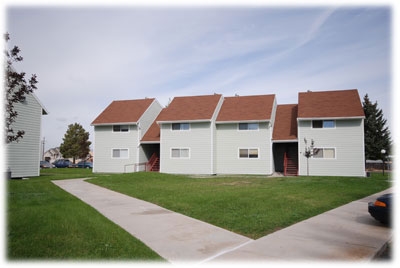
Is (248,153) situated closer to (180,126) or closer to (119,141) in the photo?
(180,126)

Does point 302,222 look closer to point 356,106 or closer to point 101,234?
point 101,234

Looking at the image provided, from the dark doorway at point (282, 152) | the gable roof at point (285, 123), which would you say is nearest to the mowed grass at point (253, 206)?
the gable roof at point (285, 123)

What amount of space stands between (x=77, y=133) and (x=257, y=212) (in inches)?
2261

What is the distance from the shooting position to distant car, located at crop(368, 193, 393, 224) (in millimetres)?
8523

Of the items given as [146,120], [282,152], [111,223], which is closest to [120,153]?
[146,120]

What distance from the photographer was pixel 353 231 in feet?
26.0

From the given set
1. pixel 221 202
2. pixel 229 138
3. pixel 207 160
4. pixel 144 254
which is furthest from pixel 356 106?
pixel 144 254

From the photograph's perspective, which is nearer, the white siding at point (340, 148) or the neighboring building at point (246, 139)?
the white siding at point (340, 148)

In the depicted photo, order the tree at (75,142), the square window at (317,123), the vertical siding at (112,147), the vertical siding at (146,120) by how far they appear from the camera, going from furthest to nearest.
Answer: the tree at (75,142), the vertical siding at (146,120), the vertical siding at (112,147), the square window at (317,123)

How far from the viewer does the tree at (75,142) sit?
59906 millimetres

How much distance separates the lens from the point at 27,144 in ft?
78.9

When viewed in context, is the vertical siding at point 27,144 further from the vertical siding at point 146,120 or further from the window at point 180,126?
the window at point 180,126

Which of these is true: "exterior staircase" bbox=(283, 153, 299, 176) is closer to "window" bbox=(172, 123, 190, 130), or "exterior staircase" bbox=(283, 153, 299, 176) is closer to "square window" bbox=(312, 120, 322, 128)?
"square window" bbox=(312, 120, 322, 128)

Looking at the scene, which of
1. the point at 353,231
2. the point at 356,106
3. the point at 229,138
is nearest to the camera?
the point at 353,231
